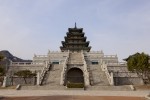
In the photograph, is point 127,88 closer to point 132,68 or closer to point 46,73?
point 132,68

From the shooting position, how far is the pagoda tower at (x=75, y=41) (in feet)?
235

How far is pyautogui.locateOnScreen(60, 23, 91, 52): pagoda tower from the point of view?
7162 centimetres

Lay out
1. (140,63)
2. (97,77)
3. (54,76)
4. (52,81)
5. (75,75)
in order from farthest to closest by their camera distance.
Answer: (75,75), (54,76), (97,77), (52,81), (140,63)

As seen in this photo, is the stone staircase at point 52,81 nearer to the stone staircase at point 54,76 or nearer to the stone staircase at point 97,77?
the stone staircase at point 54,76

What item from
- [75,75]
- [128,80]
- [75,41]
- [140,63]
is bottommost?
[128,80]

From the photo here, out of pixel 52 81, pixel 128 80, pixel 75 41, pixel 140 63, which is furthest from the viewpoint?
pixel 75 41

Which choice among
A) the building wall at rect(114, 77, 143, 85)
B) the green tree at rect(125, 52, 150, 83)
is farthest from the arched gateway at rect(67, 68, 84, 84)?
the green tree at rect(125, 52, 150, 83)

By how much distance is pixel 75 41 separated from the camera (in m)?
74.2

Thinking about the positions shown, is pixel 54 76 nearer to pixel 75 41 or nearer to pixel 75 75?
pixel 75 75

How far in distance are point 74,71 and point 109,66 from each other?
7585 millimetres

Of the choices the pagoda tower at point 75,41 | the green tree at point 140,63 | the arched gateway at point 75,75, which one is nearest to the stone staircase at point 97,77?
the arched gateway at point 75,75

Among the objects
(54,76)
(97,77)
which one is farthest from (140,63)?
(54,76)

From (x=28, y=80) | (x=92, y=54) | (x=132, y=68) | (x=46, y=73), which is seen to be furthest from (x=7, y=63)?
(x=132, y=68)

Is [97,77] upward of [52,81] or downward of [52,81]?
upward
